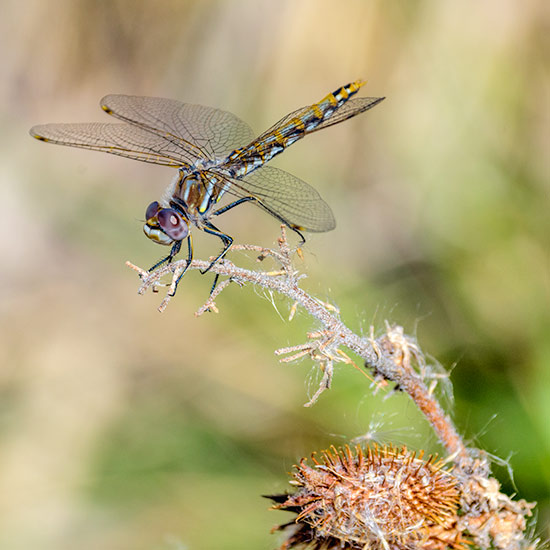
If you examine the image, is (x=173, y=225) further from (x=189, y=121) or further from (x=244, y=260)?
(x=244, y=260)

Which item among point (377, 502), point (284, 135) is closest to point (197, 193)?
point (284, 135)

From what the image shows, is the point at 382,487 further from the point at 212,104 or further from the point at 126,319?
the point at 212,104

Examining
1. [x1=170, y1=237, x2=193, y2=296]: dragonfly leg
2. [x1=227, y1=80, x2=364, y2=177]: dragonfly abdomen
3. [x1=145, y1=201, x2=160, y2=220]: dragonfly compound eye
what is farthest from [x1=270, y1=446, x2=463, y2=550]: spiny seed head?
[x1=227, y1=80, x2=364, y2=177]: dragonfly abdomen

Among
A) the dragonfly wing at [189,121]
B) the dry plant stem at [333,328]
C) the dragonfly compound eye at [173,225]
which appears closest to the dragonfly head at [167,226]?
the dragonfly compound eye at [173,225]

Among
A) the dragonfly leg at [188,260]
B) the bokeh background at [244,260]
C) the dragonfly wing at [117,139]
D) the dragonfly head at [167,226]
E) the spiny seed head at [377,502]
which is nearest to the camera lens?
the spiny seed head at [377,502]

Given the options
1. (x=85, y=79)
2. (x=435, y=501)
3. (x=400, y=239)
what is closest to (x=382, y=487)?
(x=435, y=501)

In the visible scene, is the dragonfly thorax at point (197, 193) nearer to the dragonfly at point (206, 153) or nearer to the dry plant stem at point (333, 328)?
the dragonfly at point (206, 153)

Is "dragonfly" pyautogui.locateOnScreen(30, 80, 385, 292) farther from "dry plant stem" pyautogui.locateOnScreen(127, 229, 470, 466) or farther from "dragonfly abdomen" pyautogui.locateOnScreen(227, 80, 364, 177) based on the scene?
"dry plant stem" pyautogui.locateOnScreen(127, 229, 470, 466)
